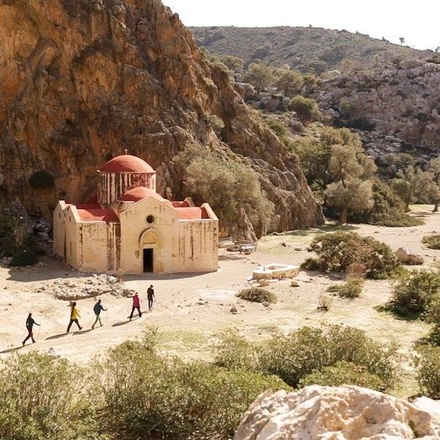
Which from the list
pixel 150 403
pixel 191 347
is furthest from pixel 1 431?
pixel 191 347

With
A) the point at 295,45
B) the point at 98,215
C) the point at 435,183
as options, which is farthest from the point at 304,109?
the point at 295,45

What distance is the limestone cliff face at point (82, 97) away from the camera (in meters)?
44.5

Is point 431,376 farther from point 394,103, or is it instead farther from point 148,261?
point 394,103

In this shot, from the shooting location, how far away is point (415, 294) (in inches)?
1034

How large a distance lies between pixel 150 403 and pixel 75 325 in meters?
12.2

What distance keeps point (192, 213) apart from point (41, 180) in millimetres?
15015

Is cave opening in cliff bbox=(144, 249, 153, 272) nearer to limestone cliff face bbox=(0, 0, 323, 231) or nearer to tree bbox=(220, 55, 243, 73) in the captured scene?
limestone cliff face bbox=(0, 0, 323, 231)

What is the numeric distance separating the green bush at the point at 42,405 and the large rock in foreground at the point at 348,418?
15.4ft

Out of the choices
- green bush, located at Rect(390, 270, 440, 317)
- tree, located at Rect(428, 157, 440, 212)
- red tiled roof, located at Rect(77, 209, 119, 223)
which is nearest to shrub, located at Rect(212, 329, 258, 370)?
green bush, located at Rect(390, 270, 440, 317)

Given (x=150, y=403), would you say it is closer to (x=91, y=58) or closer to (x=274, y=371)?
(x=274, y=371)

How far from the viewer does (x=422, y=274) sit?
27.5 m

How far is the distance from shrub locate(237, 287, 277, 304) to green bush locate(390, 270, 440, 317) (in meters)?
5.47

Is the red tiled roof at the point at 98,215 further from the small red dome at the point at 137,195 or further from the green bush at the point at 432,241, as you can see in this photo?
the green bush at the point at 432,241

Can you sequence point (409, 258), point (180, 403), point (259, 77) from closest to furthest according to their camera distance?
point (180, 403) → point (409, 258) → point (259, 77)
